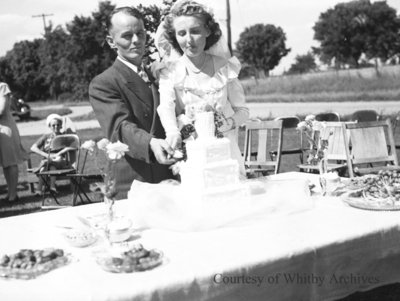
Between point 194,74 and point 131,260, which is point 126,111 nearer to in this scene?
Result: point 194,74

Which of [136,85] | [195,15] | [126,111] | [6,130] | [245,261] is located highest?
[195,15]

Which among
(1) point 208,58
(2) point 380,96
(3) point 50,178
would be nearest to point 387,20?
(2) point 380,96

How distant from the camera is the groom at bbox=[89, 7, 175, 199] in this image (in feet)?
8.39

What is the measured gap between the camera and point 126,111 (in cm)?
261

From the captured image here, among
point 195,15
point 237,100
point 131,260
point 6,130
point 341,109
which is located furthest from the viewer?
point 341,109

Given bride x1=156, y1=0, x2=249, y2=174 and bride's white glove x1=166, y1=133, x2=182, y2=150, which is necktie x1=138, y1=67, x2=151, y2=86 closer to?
bride x1=156, y1=0, x2=249, y2=174

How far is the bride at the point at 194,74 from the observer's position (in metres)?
2.57

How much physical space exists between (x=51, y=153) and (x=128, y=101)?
5.62 meters

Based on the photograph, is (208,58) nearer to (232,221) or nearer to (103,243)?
(232,221)

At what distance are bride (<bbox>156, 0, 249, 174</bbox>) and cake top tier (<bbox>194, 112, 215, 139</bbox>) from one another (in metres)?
0.06

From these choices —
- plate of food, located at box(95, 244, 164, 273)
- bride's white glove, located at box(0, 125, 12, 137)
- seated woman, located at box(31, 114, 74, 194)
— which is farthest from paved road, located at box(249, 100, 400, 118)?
plate of food, located at box(95, 244, 164, 273)

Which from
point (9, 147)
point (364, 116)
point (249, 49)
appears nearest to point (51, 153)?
point (9, 147)

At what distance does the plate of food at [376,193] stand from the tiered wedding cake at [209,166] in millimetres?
616

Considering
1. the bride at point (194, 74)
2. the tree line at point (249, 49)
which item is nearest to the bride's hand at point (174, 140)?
→ the bride at point (194, 74)
